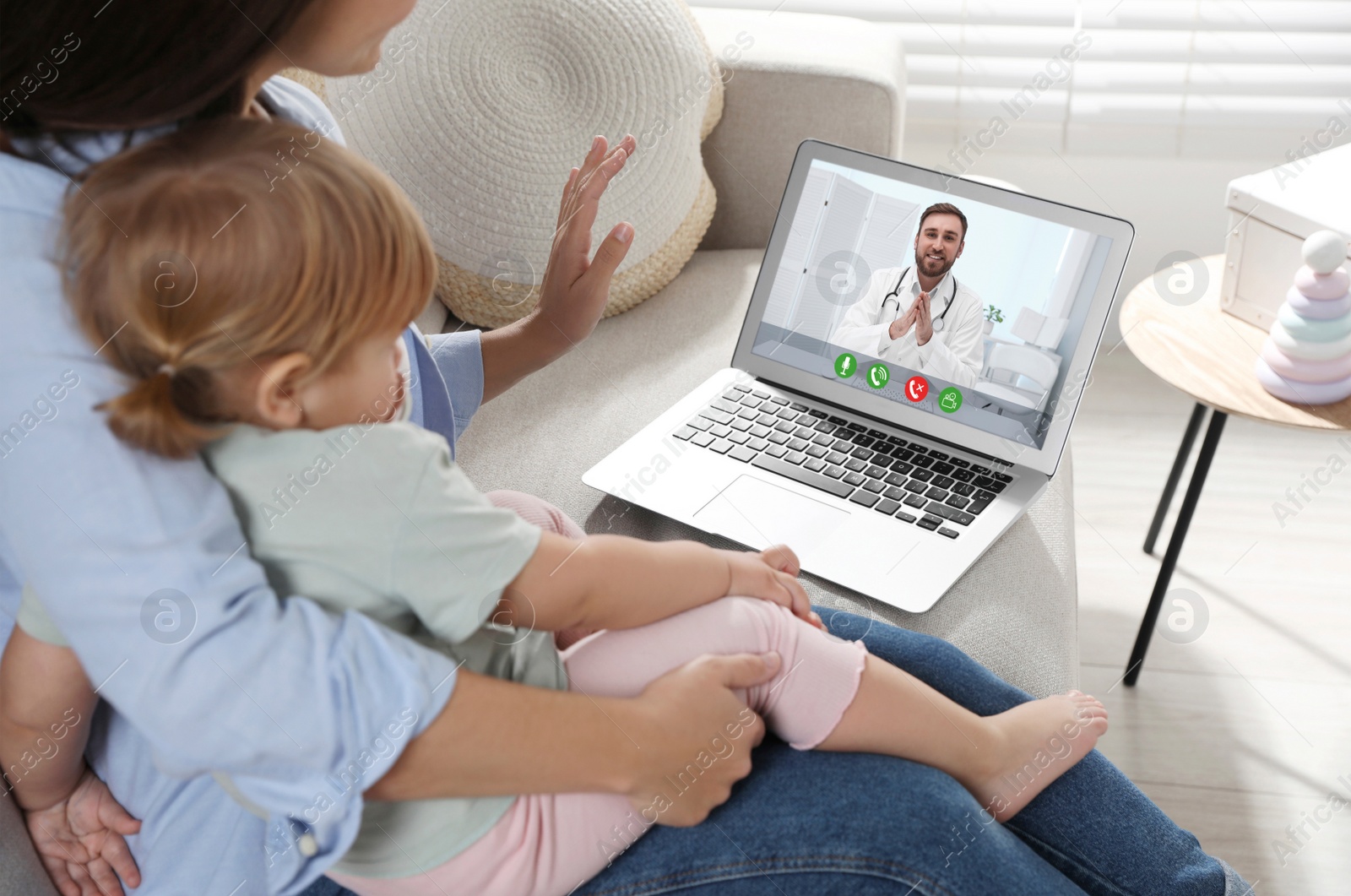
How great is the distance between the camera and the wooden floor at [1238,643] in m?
1.26

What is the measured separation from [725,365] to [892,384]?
25cm

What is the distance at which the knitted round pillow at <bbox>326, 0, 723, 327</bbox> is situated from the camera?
50.1 inches

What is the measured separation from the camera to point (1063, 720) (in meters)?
0.83

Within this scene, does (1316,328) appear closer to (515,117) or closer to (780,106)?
(780,106)

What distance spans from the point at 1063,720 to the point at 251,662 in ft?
1.97

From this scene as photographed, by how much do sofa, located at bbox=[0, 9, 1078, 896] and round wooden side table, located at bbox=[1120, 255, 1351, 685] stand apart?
0.21 m

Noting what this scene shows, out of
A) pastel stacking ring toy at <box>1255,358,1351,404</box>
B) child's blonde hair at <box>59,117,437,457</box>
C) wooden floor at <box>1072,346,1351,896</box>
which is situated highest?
child's blonde hair at <box>59,117,437,457</box>

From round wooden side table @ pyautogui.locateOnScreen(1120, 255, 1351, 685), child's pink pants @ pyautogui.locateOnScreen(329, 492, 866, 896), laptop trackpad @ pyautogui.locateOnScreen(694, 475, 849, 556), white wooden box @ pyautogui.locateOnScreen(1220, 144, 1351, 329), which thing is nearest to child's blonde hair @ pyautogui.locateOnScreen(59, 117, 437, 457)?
child's pink pants @ pyautogui.locateOnScreen(329, 492, 866, 896)

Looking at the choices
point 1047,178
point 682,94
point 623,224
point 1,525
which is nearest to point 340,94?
point 682,94

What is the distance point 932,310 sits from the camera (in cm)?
109

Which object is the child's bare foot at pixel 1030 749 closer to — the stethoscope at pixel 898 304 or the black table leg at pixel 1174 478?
the stethoscope at pixel 898 304

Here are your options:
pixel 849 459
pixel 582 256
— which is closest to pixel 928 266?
pixel 849 459

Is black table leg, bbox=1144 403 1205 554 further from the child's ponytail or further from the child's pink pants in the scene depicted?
the child's ponytail

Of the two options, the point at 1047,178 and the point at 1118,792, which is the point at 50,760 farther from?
the point at 1047,178
